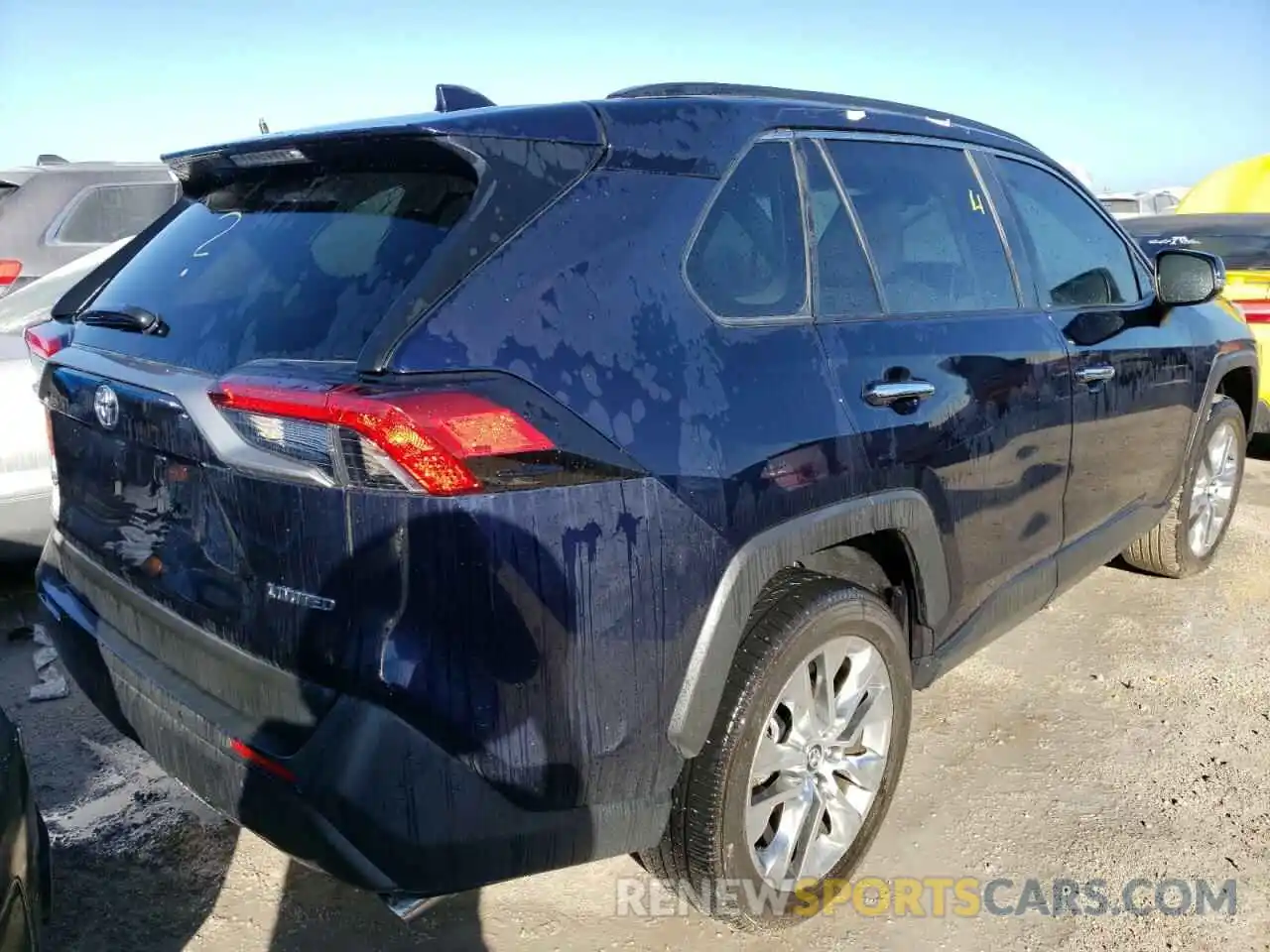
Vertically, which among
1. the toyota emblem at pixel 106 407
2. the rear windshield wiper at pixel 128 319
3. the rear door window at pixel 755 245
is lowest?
the toyota emblem at pixel 106 407

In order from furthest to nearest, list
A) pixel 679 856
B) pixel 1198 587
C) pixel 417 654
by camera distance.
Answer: pixel 1198 587 → pixel 679 856 → pixel 417 654

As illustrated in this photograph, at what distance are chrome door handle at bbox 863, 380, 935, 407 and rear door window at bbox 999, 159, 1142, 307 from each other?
37.6 inches

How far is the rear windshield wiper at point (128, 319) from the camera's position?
2133mm

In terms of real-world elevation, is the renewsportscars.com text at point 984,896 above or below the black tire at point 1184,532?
below

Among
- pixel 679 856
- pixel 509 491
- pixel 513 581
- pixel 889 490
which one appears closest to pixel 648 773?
pixel 679 856

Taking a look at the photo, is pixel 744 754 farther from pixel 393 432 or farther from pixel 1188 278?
pixel 1188 278

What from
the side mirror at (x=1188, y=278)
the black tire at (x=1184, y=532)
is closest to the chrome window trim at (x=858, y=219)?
the side mirror at (x=1188, y=278)

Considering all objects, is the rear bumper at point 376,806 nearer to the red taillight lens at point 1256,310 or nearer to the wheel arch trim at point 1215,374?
the wheel arch trim at point 1215,374

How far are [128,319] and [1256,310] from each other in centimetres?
599

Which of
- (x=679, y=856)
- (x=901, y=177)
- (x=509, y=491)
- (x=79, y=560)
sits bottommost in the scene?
(x=679, y=856)

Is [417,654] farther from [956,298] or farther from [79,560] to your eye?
[956,298]

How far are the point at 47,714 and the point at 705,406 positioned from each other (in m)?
2.71

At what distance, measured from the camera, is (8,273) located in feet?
17.7

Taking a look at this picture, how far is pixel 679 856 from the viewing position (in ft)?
7.02
